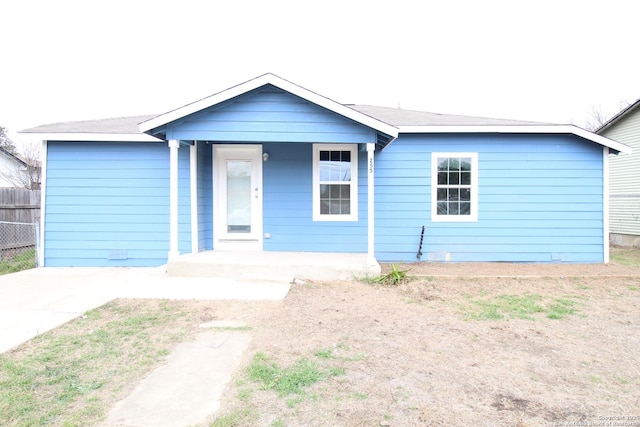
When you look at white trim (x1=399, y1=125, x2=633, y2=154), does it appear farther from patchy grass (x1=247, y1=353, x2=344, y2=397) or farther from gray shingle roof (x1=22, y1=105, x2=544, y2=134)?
patchy grass (x1=247, y1=353, x2=344, y2=397)

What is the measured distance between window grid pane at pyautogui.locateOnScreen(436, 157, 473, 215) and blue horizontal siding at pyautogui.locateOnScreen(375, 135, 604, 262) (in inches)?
8.9

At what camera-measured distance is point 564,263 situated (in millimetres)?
7914

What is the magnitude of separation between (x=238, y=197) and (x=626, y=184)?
1270cm

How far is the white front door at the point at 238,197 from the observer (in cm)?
788

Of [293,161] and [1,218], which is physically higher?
[293,161]

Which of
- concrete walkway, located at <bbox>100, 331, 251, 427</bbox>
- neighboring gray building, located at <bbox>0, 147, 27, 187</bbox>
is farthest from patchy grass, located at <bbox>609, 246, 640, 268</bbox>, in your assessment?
neighboring gray building, located at <bbox>0, 147, 27, 187</bbox>

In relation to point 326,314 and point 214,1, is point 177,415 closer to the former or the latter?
point 326,314

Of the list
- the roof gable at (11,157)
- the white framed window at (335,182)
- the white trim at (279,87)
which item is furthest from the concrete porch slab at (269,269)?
the roof gable at (11,157)

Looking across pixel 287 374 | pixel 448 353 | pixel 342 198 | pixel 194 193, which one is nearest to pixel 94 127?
pixel 194 193

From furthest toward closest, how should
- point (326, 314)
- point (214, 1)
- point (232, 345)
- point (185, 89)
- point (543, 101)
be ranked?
point (543, 101) < point (185, 89) < point (214, 1) < point (326, 314) < point (232, 345)

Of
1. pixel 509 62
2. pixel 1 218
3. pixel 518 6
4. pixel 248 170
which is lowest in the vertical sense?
pixel 1 218

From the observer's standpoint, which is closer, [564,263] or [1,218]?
[564,263]

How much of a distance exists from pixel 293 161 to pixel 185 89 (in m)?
16.8

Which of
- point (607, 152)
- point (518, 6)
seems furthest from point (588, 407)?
point (518, 6)
